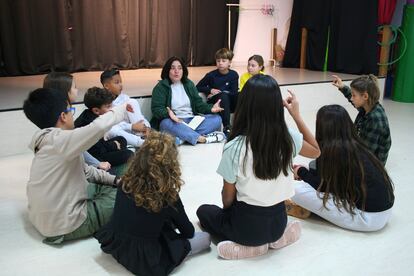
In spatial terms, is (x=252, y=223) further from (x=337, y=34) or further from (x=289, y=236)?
(x=337, y=34)

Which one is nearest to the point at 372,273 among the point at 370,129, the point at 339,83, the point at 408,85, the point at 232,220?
the point at 232,220

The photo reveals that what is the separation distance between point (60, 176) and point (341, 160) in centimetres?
128

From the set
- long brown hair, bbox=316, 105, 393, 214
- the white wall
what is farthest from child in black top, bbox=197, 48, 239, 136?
the white wall

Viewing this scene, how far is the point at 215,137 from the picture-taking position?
363 cm

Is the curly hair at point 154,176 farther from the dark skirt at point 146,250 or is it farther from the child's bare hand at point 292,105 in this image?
the child's bare hand at point 292,105

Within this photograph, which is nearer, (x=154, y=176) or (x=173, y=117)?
(x=154, y=176)

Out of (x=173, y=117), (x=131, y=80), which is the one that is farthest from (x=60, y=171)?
(x=131, y=80)

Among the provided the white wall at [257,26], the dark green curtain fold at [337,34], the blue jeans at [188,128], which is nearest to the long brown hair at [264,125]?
the blue jeans at [188,128]

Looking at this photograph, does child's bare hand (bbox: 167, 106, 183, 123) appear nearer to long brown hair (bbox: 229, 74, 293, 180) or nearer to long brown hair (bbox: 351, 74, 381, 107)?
long brown hair (bbox: 351, 74, 381, 107)

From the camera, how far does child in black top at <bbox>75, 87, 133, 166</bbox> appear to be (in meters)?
2.60

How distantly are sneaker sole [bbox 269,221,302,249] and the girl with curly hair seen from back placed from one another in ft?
1.50

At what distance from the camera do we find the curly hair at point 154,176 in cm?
156

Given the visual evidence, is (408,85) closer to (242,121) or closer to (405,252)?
(405,252)

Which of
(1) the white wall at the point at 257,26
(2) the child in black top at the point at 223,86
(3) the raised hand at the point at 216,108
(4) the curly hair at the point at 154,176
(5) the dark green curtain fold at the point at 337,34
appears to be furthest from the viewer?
(1) the white wall at the point at 257,26
